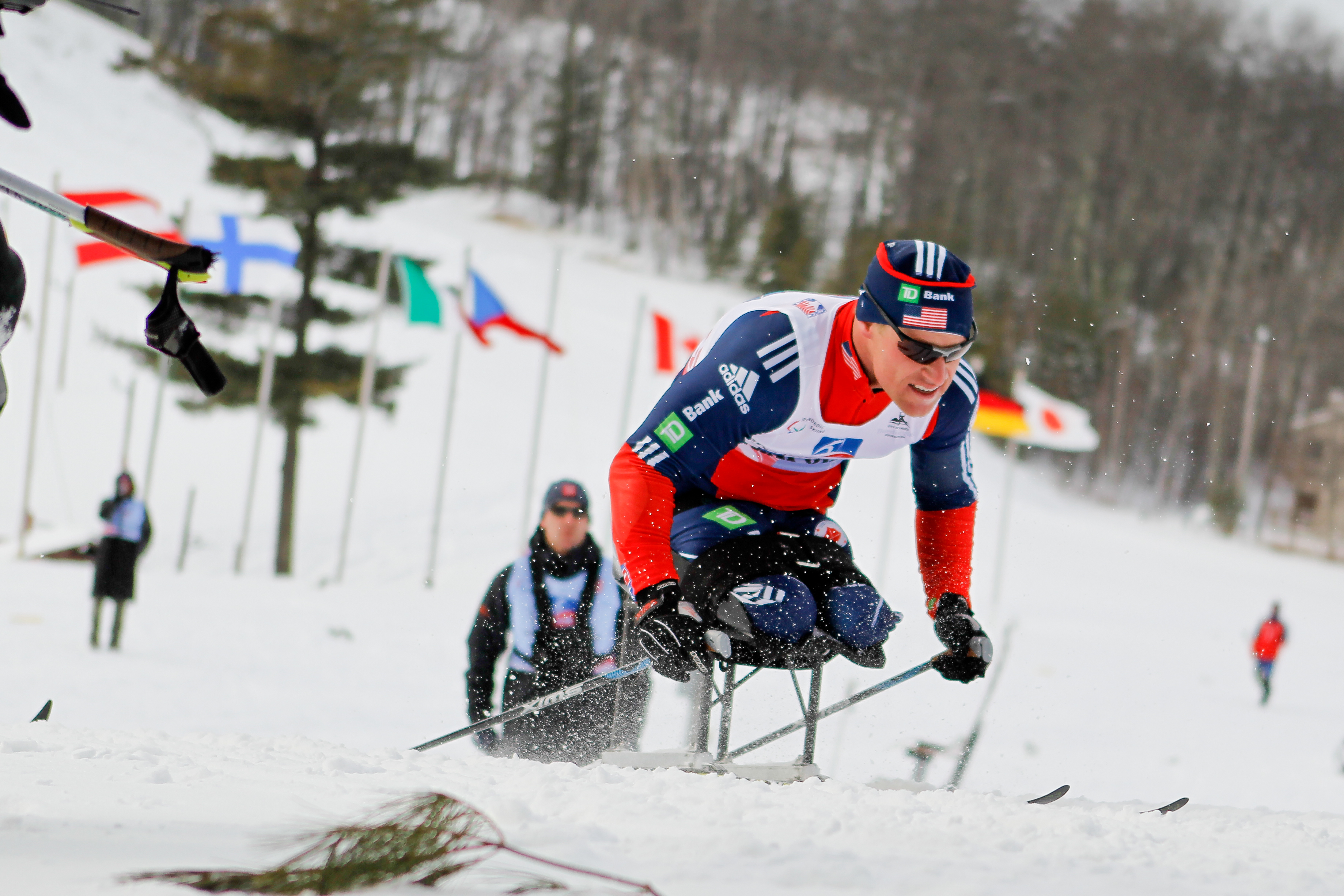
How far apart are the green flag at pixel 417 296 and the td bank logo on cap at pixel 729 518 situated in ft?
48.6

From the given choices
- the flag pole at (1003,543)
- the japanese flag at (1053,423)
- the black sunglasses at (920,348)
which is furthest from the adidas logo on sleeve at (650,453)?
the japanese flag at (1053,423)

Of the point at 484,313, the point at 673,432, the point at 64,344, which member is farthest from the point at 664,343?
the point at 64,344

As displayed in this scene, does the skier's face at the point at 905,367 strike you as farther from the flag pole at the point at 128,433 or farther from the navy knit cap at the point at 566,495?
the flag pole at the point at 128,433

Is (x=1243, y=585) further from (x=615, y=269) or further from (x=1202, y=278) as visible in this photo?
(x=615, y=269)

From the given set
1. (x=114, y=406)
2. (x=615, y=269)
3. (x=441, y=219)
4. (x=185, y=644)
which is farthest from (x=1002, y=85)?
(x=185, y=644)

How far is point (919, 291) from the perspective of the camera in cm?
314

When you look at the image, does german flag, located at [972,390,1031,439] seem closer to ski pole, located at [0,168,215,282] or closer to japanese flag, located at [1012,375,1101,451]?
japanese flag, located at [1012,375,1101,451]

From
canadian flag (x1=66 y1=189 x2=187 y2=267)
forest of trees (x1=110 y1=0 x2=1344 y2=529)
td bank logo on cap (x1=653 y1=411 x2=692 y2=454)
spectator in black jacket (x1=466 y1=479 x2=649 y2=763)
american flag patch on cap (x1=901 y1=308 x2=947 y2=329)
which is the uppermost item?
forest of trees (x1=110 y1=0 x2=1344 y2=529)

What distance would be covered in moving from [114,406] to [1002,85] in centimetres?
3197

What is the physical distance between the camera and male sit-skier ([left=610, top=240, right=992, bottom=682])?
3.17 meters

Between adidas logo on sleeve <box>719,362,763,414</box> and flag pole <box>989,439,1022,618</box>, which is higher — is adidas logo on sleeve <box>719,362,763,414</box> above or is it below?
above

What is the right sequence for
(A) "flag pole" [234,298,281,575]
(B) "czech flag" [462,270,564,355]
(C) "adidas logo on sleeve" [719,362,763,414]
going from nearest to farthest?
(C) "adidas logo on sleeve" [719,362,763,414], (B) "czech flag" [462,270,564,355], (A) "flag pole" [234,298,281,575]

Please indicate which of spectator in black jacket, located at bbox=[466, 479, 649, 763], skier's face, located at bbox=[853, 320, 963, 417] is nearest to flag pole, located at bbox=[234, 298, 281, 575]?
spectator in black jacket, located at bbox=[466, 479, 649, 763]

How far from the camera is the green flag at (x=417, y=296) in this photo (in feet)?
58.7
